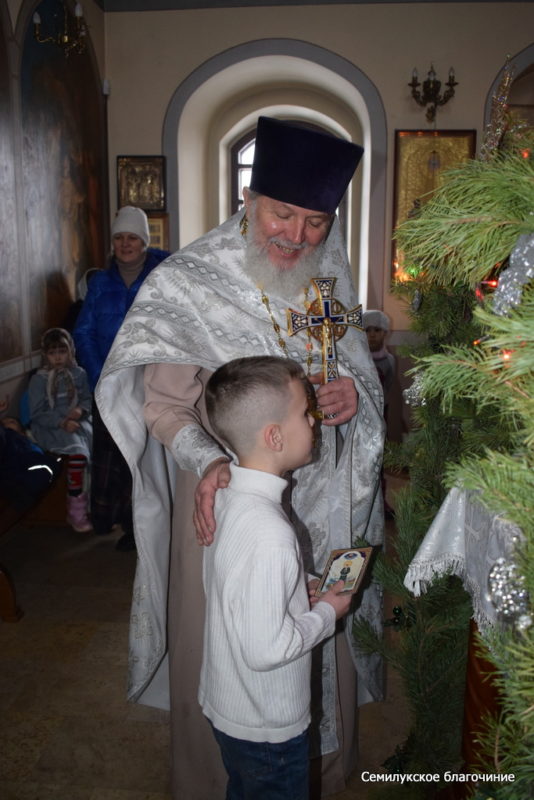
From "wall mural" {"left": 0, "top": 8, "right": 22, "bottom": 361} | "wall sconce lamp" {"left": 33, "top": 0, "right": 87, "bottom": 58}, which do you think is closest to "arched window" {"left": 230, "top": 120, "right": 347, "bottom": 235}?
"wall sconce lamp" {"left": 33, "top": 0, "right": 87, "bottom": 58}

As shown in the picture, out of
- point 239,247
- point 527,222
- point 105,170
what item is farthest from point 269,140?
point 105,170

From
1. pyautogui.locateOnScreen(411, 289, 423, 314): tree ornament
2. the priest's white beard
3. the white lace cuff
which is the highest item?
the priest's white beard

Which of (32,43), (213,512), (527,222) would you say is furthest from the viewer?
(32,43)

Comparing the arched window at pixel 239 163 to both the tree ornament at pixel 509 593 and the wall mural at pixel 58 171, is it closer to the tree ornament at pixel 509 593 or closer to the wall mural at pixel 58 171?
the wall mural at pixel 58 171

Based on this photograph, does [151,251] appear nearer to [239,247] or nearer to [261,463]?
[239,247]

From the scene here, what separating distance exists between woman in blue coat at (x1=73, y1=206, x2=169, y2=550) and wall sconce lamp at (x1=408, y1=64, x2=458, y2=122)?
403 cm

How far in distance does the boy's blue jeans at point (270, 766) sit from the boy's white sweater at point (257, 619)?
52 mm

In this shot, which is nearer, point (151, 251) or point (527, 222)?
point (527, 222)

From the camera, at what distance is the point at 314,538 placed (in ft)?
7.39

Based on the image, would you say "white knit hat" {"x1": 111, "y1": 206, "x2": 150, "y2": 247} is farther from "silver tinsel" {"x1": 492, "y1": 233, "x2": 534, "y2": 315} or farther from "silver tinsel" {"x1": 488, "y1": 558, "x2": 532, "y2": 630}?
"silver tinsel" {"x1": 488, "y1": 558, "x2": 532, "y2": 630}

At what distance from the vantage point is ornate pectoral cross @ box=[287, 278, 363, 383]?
7.31 feet

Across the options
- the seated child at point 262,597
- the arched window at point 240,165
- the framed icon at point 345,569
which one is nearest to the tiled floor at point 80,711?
the seated child at point 262,597

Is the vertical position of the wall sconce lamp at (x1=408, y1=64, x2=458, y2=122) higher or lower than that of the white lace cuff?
higher

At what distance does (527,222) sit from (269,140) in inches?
57.9
